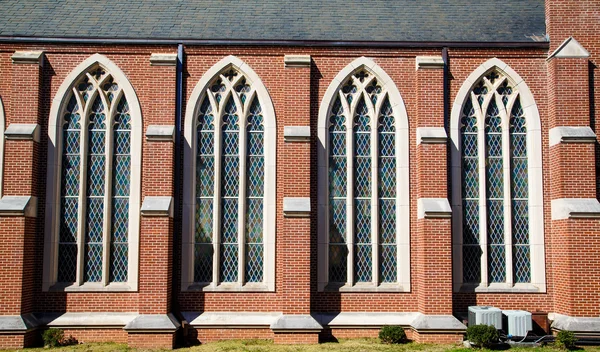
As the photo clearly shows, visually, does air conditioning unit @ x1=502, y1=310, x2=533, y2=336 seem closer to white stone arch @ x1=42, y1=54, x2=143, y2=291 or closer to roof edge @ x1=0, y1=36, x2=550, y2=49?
roof edge @ x1=0, y1=36, x2=550, y2=49

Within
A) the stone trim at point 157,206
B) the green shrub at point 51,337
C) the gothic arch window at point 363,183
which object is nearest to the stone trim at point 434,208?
the gothic arch window at point 363,183

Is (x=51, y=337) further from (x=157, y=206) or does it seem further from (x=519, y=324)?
(x=519, y=324)

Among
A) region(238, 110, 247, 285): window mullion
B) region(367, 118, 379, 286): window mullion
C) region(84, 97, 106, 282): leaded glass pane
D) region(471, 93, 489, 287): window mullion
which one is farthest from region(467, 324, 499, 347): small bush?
region(84, 97, 106, 282): leaded glass pane

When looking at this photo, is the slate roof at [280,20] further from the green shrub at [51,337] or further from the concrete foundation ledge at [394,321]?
the green shrub at [51,337]

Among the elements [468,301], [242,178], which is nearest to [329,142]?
[242,178]

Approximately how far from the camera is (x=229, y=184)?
528 inches

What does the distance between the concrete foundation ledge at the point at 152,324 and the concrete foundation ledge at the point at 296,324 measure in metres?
2.24

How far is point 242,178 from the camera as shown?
1330cm

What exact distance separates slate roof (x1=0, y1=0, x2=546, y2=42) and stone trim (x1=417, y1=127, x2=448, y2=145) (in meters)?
2.30

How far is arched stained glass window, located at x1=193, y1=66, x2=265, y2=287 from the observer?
1321 centimetres

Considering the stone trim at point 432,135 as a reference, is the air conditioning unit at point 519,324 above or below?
below

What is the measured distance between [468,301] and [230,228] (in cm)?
588

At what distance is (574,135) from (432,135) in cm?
329

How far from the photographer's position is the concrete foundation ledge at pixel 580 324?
12.3m
